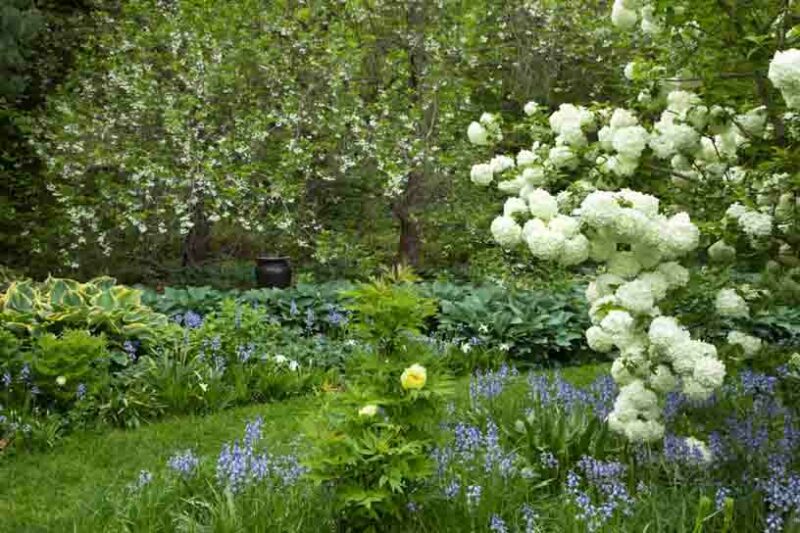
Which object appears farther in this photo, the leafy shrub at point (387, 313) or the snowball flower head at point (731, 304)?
the snowball flower head at point (731, 304)

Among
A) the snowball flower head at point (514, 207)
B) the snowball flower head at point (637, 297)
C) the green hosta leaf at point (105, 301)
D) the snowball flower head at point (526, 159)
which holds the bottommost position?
the green hosta leaf at point (105, 301)

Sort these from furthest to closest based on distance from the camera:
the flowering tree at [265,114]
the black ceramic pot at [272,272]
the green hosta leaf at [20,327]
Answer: the black ceramic pot at [272,272]
the flowering tree at [265,114]
the green hosta leaf at [20,327]

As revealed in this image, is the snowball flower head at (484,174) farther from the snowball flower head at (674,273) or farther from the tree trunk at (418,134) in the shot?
the tree trunk at (418,134)

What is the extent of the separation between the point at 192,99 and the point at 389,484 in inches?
240

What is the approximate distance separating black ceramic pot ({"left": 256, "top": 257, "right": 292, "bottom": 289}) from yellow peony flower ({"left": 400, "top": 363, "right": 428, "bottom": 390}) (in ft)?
20.1

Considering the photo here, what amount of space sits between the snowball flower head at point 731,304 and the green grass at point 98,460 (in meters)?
1.58

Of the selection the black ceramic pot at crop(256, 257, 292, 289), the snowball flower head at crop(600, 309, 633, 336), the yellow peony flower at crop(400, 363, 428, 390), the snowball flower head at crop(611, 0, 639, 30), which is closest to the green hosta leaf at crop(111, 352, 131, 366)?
the yellow peony flower at crop(400, 363, 428, 390)

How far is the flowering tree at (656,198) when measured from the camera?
2930 mm

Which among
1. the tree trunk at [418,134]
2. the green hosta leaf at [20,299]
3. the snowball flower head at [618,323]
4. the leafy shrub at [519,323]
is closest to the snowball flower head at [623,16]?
the snowball flower head at [618,323]

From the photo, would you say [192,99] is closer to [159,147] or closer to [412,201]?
[159,147]

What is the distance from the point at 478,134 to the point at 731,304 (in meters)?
1.50

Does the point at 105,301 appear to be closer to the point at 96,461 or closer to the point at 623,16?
the point at 96,461

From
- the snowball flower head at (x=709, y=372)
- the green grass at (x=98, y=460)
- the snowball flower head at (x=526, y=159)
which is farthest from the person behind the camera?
the snowball flower head at (x=526, y=159)

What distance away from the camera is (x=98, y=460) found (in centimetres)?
423
